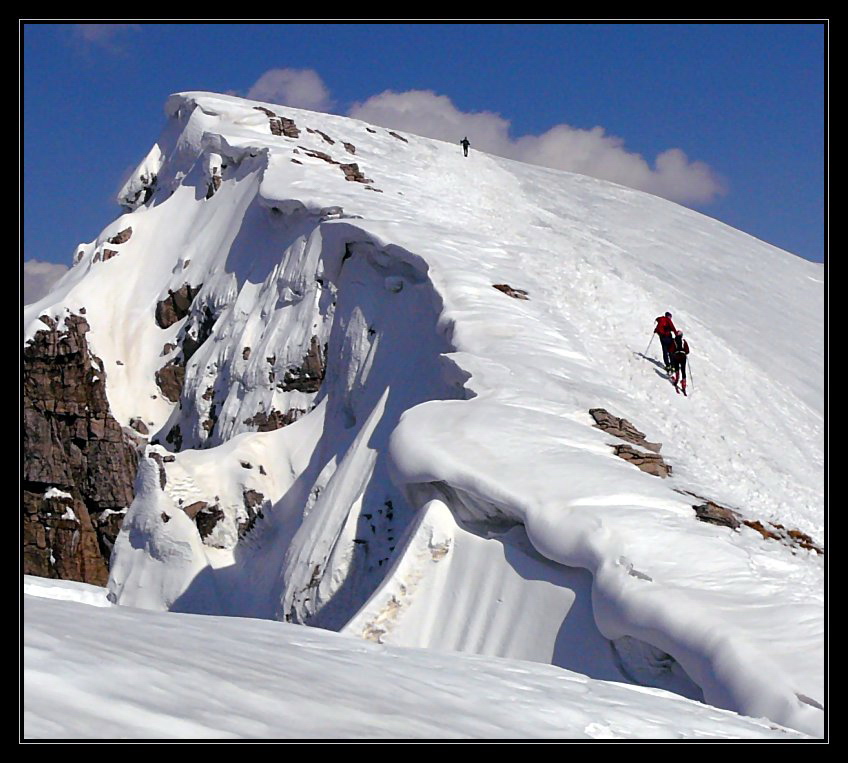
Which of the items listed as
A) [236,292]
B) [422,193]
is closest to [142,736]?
[236,292]

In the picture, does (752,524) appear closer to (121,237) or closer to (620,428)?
(620,428)

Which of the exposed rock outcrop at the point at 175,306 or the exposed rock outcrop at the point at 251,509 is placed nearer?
the exposed rock outcrop at the point at 251,509

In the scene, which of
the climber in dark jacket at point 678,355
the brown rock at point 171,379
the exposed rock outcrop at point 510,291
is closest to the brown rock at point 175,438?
the brown rock at point 171,379

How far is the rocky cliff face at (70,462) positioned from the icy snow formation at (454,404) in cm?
61

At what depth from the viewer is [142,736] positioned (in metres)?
3.33

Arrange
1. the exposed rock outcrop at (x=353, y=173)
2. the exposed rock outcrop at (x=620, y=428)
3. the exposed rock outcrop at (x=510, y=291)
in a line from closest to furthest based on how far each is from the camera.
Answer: the exposed rock outcrop at (x=620, y=428)
the exposed rock outcrop at (x=510, y=291)
the exposed rock outcrop at (x=353, y=173)

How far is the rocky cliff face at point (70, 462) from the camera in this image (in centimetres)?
2261

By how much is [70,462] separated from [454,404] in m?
14.8

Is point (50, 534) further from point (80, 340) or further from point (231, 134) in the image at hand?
point (231, 134)

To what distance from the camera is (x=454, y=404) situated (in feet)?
36.2

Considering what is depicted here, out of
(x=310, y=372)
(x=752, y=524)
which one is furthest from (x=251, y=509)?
(x=752, y=524)

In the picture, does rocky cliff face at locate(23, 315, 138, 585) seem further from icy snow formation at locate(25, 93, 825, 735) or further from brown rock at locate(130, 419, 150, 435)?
icy snow formation at locate(25, 93, 825, 735)

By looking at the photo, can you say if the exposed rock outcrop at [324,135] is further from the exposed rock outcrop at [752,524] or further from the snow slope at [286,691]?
the snow slope at [286,691]

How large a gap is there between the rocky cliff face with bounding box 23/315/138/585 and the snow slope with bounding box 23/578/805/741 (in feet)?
56.2
